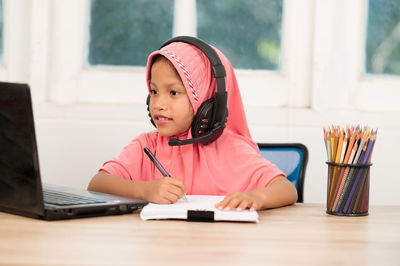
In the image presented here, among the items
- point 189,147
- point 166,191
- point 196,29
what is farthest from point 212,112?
point 196,29

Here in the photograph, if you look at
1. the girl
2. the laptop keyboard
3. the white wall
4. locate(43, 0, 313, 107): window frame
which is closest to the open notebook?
the laptop keyboard

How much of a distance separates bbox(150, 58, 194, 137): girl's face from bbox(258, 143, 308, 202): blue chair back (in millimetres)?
377

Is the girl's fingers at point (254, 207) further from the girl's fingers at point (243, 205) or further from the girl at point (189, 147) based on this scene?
the girl at point (189, 147)

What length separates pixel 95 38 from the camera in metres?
2.37

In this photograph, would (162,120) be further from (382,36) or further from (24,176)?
(382,36)

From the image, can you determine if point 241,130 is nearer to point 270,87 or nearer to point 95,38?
point 270,87

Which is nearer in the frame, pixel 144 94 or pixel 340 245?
pixel 340 245

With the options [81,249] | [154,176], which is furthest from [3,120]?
[154,176]

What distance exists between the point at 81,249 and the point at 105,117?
1.47 meters

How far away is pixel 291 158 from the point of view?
1764mm

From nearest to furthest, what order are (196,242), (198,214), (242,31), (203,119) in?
(196,242) < (198,214) < (203,119) < (242,31)

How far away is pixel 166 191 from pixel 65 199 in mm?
222

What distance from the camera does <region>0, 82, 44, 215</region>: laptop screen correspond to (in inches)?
34.8

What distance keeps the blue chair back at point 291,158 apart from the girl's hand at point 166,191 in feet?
2.00
